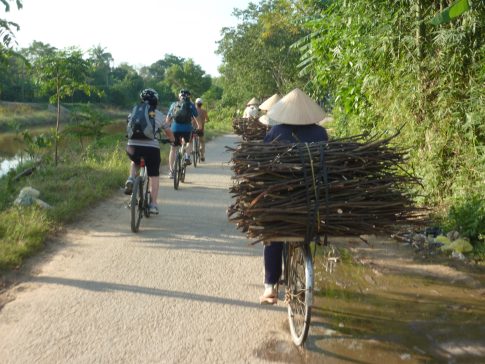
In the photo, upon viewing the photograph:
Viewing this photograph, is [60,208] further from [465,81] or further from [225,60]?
[225,60]

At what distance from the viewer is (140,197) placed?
6.89 meters

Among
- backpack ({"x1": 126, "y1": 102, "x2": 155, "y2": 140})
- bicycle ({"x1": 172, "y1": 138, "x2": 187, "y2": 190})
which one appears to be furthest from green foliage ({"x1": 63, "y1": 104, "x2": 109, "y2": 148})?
backpack ({"x1": 126, "y1": 102, "x2": 155, "y2": 140})

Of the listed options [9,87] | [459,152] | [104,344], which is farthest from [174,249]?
[9,87]

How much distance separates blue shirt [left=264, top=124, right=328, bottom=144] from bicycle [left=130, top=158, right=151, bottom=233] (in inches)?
109

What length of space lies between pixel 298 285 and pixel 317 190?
87 centimetres

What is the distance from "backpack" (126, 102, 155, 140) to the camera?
6.54 m

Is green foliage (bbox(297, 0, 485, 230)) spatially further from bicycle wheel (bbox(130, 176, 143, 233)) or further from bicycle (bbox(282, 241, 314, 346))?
bicycle wheel (bbox(130, 176, 143, 233))

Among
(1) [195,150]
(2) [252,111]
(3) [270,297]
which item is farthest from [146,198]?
(2) [252,111]

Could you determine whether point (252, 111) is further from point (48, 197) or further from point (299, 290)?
point (299, 290)

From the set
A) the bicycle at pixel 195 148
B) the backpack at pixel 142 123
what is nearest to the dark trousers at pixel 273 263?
the backpack at pixel 142 123

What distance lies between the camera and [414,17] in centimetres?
735

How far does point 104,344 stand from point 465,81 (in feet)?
18.2

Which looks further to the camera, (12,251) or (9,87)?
(9,87)

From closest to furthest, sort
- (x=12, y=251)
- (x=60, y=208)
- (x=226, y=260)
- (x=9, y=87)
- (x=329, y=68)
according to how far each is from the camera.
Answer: (x=12, y=251) → (x=226, y=260) → (x=60, y=208) → (x=329, y=68) → (x=9, y=87)
